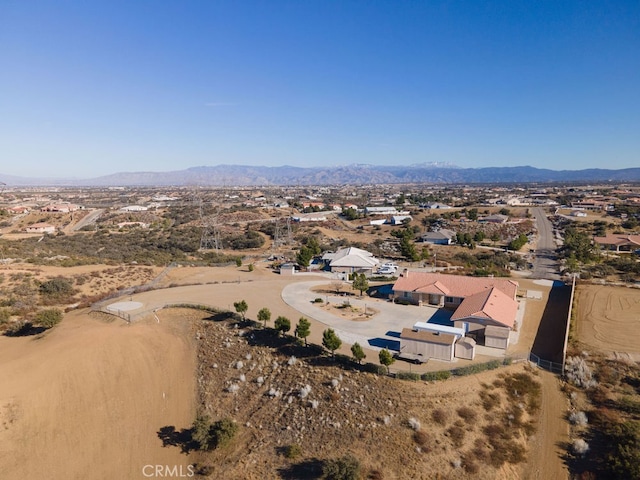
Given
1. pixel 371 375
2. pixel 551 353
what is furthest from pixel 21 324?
pixel 551 353

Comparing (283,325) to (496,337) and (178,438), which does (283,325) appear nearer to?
(178,438)

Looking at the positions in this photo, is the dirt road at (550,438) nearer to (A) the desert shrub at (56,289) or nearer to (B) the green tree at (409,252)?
(B) the green tree at (409,252)

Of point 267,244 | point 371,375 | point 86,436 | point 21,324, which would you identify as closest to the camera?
point 86,436

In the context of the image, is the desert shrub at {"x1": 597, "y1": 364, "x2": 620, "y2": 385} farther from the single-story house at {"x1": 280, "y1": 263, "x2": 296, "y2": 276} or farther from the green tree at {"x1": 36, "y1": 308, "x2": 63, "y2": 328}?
the green tree at {"x1": 36, "y1": 308, "x2": 63, "y2": 328}

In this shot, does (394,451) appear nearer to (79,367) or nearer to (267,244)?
(79,367)

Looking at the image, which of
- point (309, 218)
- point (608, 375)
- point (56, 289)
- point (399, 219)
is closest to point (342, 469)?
point (608, 375)
